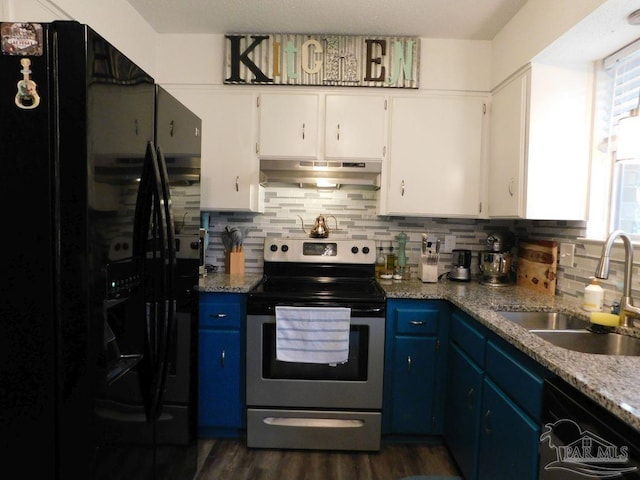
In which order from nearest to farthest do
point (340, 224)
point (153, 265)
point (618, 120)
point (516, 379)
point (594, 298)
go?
point (153, 265)
point (516, 379)
point (594, 298)
point (618, 120)
point (340, 224)

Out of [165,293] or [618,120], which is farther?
[618,120]

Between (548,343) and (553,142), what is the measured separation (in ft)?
3.89

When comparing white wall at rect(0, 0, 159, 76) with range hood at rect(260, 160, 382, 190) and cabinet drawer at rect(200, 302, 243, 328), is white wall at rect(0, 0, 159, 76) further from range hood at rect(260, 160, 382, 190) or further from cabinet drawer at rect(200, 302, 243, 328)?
cabinet drawer at rect(200, 302, 243, 328)

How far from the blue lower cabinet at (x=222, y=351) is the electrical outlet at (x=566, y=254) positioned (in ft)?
5.93

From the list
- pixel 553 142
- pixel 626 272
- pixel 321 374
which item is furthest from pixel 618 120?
pixel 321 374

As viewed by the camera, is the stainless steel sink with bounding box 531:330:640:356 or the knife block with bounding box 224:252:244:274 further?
the knife block with bounding box 224:252:244:274

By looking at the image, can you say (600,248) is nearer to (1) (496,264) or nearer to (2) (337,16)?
(1) (496,264)

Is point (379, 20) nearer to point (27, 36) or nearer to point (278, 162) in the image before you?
point (278, 162)

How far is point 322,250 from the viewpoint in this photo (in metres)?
2.54

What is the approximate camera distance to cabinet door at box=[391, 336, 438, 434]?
208 centimetres

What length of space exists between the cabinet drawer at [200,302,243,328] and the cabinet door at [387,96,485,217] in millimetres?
1164

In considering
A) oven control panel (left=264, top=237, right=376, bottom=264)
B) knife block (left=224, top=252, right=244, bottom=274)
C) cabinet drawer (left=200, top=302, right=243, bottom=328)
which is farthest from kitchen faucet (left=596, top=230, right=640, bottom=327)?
knife block (left=224, top=252, right=244, bottom=274)

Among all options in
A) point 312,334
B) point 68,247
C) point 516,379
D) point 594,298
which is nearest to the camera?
point 68,247

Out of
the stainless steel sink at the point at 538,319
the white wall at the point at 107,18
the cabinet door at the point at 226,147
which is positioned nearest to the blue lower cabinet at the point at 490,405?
the stainless steel sink at the point at 538,319
